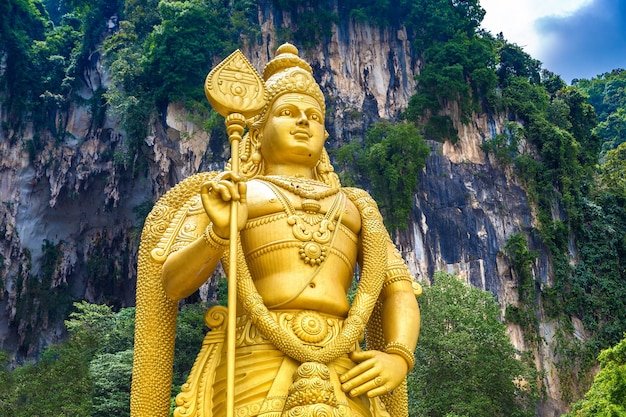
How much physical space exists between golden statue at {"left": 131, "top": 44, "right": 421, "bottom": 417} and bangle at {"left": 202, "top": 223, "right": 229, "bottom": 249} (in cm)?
1

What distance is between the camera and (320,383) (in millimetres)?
3469

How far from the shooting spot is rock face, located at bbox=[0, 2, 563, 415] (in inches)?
844

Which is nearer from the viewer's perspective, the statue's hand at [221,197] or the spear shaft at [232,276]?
the spear shaft at [232,276]

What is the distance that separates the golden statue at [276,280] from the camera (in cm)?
357

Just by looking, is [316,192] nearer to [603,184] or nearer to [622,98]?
[603,184]

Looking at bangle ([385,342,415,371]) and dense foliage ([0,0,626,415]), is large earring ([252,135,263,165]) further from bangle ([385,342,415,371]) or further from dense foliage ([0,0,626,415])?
dense foliage ([0,0,626,415])

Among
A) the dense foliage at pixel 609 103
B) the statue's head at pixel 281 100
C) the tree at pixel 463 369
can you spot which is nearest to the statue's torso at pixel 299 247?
the statue's head at pixel 281 100

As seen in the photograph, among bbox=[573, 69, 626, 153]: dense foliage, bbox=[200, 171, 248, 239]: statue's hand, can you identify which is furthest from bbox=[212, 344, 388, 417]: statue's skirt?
bbox=[573, 69, 626, 153]: dense foliage

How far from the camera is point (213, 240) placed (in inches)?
140

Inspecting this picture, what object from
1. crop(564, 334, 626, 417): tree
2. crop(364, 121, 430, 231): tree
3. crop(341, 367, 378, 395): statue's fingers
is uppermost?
crop(364, 121, 430, 231): tree

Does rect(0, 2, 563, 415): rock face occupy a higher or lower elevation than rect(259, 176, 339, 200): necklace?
higher

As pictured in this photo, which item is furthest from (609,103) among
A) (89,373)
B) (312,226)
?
(312,226)

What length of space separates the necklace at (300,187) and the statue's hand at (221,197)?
27.5 inches

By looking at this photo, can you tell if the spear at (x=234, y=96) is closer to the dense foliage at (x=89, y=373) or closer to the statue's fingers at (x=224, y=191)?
the statue's fingers at (x=224, y=191)
